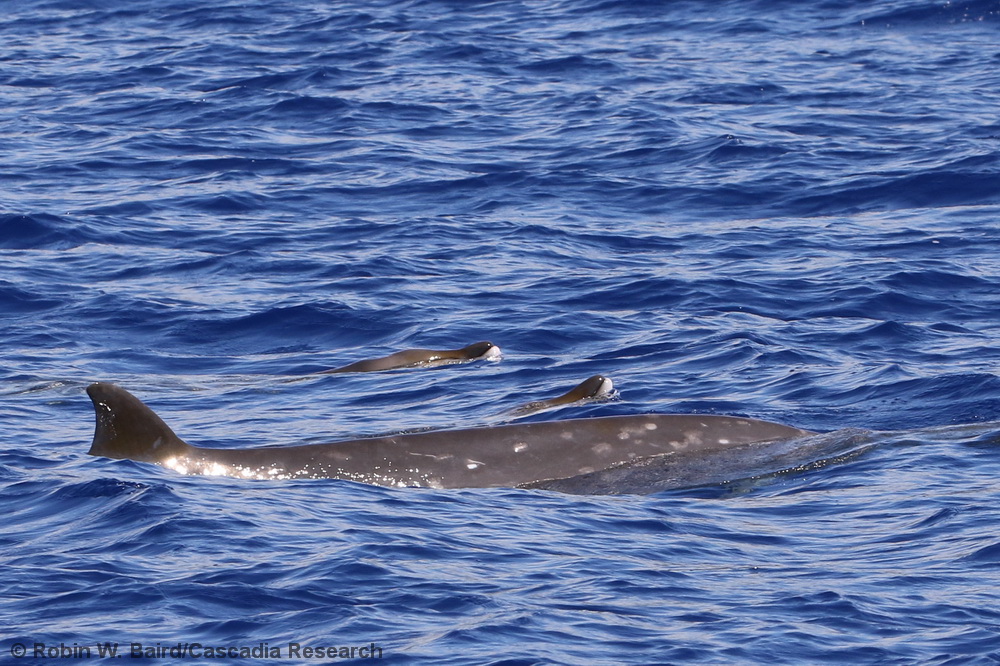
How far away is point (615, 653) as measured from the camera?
8555 mm

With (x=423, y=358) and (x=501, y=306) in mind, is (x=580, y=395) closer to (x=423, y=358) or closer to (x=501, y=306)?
(x=423, y=358)

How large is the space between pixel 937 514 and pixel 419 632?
161 inches

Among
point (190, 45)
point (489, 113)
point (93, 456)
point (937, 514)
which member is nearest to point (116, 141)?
point (489, 113)

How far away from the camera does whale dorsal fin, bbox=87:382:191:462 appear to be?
11578 millimetres

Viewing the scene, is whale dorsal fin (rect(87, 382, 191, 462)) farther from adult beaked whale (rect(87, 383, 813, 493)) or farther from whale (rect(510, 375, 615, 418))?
whale (rect(510, 375, 615, 418))

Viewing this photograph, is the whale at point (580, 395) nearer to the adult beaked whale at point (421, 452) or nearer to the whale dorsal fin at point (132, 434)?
the adult beaked whale at point (421, 452)

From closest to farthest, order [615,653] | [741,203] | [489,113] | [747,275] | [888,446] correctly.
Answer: [615,653] → [888,446] → [747,275] → [741,203] → [489,113]

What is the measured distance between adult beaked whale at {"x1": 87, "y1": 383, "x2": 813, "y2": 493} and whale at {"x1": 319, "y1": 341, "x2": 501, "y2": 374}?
4.19 meters

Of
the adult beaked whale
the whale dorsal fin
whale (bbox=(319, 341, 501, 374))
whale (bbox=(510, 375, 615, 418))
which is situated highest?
the whale dorsal fin

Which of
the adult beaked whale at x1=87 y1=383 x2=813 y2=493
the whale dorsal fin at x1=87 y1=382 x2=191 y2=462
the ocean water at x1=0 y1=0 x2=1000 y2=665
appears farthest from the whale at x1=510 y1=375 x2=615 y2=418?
the whale dorsal fin at x1=87 y1=382 x2=191 y2=462

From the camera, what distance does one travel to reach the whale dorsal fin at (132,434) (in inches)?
456

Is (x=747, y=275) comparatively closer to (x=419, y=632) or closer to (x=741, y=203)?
(x=741, y=203)

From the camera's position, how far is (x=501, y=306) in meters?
19.0

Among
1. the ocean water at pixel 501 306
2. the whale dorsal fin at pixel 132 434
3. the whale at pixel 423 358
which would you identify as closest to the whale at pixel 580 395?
the ocean water at pixel 501 306
